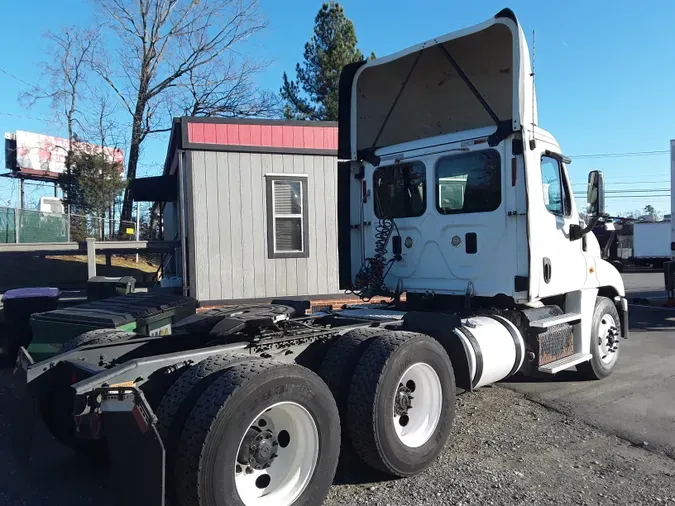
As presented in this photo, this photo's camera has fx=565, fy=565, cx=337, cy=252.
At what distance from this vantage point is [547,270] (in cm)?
575

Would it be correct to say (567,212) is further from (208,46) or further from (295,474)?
(208,46)

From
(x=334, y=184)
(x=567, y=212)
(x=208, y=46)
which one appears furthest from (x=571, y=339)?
(x=208, y=46)

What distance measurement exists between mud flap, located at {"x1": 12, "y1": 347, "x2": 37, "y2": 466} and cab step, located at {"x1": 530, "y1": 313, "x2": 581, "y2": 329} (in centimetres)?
443

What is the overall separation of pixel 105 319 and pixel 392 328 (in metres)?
2.80

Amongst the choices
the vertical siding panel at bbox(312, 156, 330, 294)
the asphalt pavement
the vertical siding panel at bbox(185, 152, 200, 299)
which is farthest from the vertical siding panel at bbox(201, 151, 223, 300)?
the asphalt pavement

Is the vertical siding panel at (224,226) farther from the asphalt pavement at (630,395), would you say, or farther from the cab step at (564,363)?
the cab step at (564,363)

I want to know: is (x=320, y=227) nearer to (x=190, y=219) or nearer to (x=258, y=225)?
(x=258, y=225)

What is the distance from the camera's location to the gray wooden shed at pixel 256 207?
9664 millimetres

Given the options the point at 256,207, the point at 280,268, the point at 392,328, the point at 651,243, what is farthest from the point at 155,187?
the point at 651,243

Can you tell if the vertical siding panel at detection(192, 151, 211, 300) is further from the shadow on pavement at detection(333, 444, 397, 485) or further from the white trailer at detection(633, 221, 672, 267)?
the white trailer at detection(633, 221, 672, 267)

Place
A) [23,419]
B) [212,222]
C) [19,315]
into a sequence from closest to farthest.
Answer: [23,419]
[19,315]
[212,222]

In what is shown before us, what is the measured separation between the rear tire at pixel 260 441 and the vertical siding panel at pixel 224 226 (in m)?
6.62

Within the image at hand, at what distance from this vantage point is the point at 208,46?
28.1m

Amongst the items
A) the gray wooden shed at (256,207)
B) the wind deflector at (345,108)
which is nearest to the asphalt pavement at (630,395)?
the wind deflector at (345,108)
